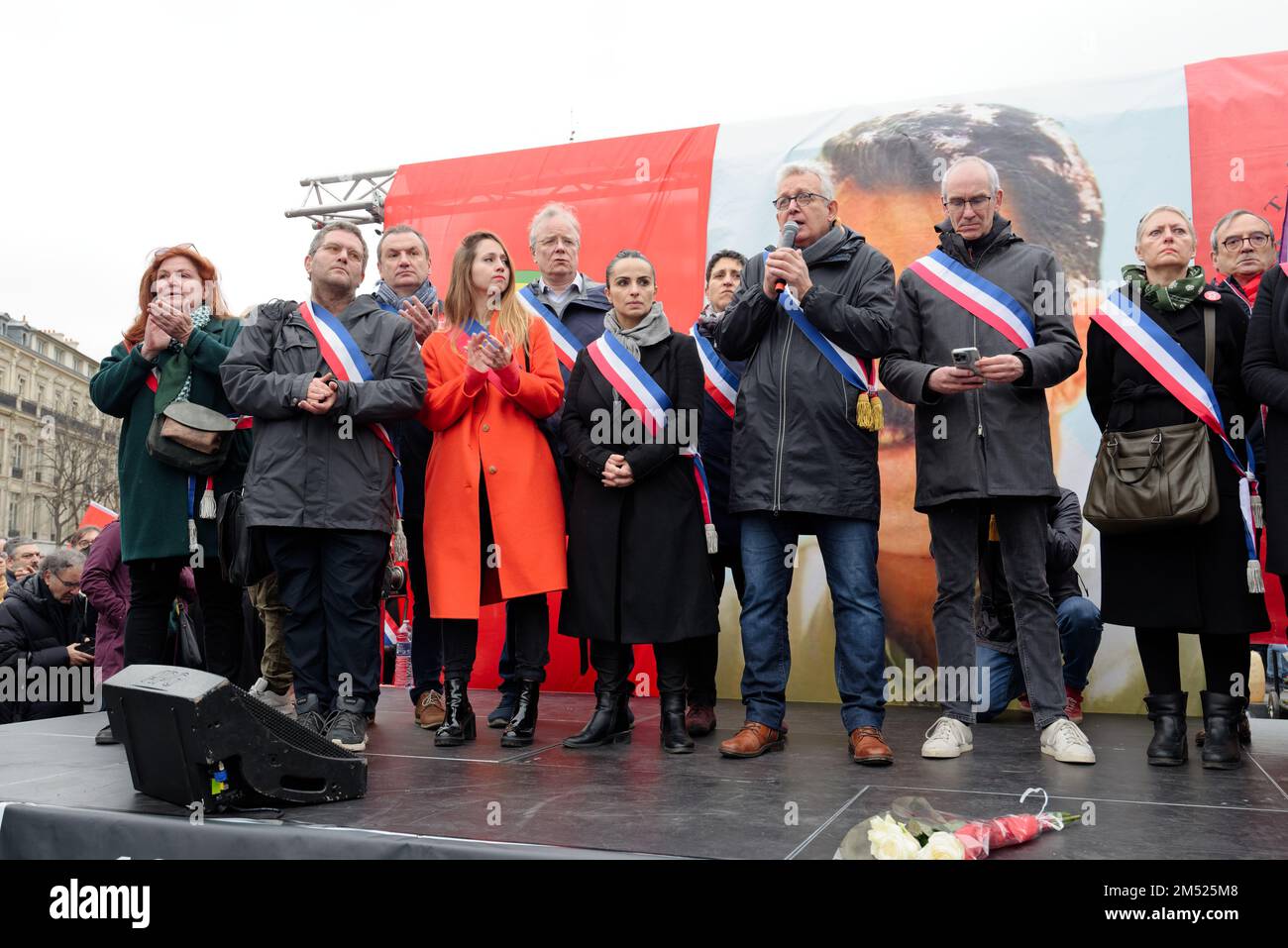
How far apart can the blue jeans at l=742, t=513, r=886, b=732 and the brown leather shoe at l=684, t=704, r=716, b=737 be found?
0.40 m

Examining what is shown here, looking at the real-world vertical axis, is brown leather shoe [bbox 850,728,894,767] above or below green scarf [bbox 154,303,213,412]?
below

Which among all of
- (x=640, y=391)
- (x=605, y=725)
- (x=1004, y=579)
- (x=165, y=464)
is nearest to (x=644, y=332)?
(x=640, y=391)

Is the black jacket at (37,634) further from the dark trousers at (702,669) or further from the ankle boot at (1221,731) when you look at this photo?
the ankle boot at (1221,731)

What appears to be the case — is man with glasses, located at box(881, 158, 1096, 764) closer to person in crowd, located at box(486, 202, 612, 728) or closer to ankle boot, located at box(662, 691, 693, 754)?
ankle boot, located at box(662, 691, 693, 754)

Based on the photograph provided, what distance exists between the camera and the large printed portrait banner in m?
4.96

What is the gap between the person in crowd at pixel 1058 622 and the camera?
4539 millimetres

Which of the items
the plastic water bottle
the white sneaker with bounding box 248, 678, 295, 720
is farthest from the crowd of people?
the plastic water bottle

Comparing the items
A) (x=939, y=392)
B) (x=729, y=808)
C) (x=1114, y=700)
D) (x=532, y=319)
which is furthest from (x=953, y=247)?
(x=1114, y=700)

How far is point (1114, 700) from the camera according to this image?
4.93 m

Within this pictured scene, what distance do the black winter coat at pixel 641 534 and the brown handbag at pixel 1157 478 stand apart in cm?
137

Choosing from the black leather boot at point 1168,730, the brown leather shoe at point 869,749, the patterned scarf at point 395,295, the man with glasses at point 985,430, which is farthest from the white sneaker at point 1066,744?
the patterned scarf at point 395,295

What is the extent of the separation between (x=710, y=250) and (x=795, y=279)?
8.15ft

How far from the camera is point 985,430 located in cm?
349

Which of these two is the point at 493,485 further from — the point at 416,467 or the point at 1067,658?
the point at 1067,658
